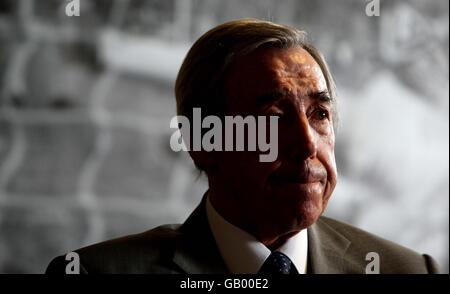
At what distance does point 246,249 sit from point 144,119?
0.86m

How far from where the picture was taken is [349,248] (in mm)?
954

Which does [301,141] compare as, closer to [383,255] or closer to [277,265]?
[277,265]

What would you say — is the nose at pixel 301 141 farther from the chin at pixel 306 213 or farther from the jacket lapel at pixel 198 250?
the jacket lapel at pixel 198 250

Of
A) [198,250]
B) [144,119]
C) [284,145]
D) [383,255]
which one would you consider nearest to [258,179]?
[284,145]

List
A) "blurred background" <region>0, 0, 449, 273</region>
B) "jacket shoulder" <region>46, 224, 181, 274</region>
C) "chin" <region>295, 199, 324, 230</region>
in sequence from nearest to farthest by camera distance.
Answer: "chin" <region>295, 199, 324, 230</region>, "jacket shoulder" <region>46, 224, 181, 274</region>, "blurred background" <region>0, 0, 449, 273</region>

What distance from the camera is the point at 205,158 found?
924mm

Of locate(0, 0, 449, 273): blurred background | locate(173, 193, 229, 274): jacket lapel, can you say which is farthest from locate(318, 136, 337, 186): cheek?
locate(0, 0, 449, 273): blurred background

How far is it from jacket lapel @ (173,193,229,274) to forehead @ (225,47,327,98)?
23cm

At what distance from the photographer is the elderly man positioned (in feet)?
2.61

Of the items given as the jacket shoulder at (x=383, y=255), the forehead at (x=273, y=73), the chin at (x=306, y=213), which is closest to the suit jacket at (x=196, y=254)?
the jacket shoulder at (x=383, y=255)

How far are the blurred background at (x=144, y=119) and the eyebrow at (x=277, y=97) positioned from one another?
2.23 feet

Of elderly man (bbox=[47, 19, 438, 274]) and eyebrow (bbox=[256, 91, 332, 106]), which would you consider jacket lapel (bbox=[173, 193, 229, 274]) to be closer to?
elderly man (bbox=[47, 19, 438, 274])
